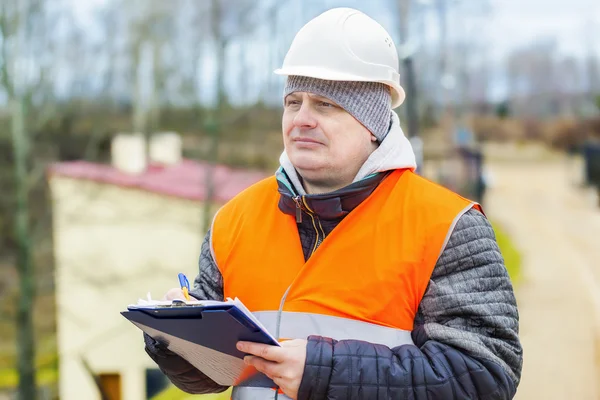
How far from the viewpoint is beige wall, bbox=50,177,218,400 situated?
1488 cm

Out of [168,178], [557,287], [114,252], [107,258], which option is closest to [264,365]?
[557,287]

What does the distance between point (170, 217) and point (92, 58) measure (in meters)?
→ 6.15

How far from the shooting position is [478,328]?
1.94 m

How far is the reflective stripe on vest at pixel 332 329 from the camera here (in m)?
1.99

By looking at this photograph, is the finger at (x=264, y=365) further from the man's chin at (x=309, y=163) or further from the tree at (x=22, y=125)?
the tree at (x=22, y=125)

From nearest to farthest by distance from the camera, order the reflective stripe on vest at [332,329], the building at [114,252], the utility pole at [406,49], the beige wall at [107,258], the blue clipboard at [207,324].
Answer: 1. the blue clipboard at [207,324]
2. the reflective stripe on vest at [332,329]
3. the utility pole at [406,49]
4. the building at [114,252]
5. the beige wall at [107,258]

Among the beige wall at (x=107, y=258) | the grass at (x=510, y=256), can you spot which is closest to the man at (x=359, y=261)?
the grass at (x=510, y=256)

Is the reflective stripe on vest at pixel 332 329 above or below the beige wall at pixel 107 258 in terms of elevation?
above

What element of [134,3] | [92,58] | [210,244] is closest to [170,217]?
[92,58]

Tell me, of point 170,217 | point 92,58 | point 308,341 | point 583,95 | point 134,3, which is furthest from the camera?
point 583,95

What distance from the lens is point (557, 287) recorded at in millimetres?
12773

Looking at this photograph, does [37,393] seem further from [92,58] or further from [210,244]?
[210,244]

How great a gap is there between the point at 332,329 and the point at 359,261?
19 cm

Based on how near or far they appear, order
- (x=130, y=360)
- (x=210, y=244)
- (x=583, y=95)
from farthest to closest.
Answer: (x=583, y=95) → (x=130, y=360) → (x=210, y=244)
